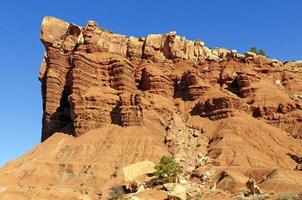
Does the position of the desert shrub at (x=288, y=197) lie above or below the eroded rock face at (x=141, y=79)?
below

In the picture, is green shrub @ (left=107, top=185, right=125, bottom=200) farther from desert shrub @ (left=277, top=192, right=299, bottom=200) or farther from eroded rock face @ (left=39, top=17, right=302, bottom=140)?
desert shrub @ (left=277, top=192, right=299, bottom=200)

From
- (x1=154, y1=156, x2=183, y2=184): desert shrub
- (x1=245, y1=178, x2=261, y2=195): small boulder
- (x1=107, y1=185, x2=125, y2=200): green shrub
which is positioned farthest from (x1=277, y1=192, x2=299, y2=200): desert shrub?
(x1=107, y1=185, x2=125, y2=200): green shrub

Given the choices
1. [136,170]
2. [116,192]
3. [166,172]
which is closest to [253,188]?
[166,172]

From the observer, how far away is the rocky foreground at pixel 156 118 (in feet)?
236

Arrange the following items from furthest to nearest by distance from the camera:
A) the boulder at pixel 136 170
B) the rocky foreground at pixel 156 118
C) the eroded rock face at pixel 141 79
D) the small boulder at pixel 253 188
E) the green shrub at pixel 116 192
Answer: the eroded rock face at pixel 141 79, the boulder at pixel 136 170, the rocky foreground at pixel 156 118, the green shrub at pixel 116 192, the small boulder at pixel 253 188

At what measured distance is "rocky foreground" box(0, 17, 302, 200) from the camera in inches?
2830

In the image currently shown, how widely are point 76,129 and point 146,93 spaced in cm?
1491

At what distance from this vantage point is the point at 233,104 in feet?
298

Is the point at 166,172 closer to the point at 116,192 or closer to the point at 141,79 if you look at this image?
the point at 116,192

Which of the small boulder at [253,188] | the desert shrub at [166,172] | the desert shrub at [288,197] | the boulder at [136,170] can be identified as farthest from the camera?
the boulder at [136,170]

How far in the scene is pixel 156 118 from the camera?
90.9 m

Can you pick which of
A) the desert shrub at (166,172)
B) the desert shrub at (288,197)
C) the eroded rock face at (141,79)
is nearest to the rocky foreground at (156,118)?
the eroded rock face at (141,79)

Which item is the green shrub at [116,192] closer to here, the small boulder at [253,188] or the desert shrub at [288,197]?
the small boulder at [253,188]

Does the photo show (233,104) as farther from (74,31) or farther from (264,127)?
(74,31)
